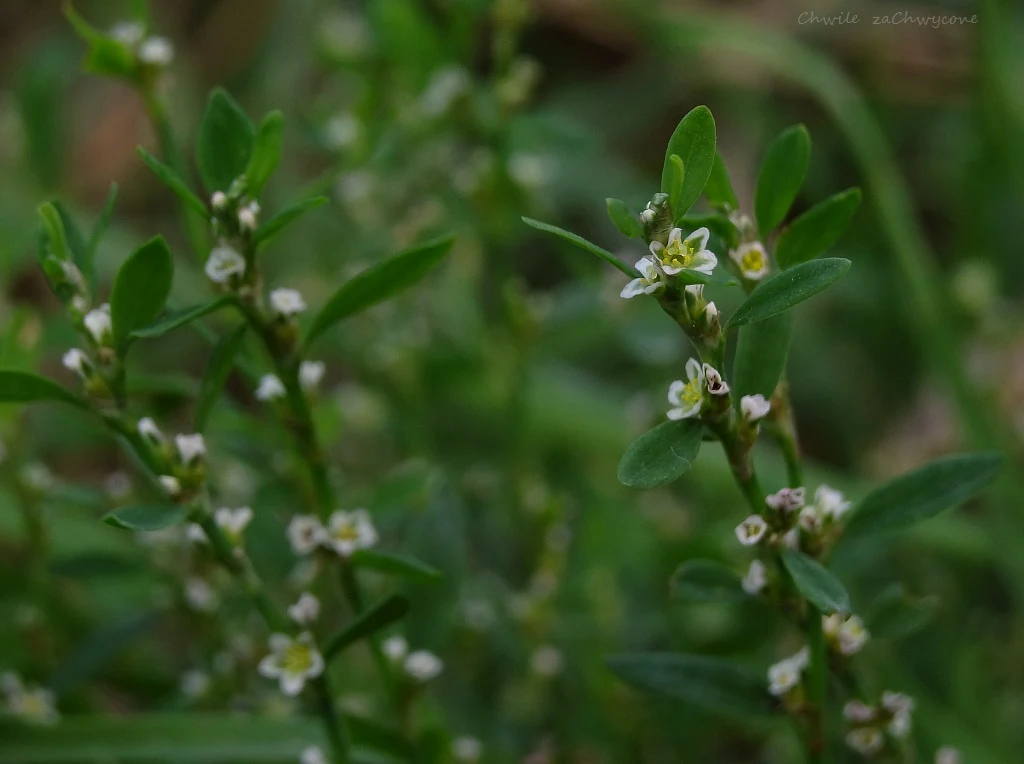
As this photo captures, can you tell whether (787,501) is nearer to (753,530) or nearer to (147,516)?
(753,530)

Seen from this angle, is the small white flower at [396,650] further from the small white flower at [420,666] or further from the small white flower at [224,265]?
the small white flower at [224,265]

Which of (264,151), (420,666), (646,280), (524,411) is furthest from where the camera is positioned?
(524,411)

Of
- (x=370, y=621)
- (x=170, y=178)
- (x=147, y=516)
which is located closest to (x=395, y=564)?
(x=370, y=621)

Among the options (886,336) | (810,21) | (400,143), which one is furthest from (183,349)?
(810,21)

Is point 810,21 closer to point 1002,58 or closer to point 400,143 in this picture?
point 1002,58

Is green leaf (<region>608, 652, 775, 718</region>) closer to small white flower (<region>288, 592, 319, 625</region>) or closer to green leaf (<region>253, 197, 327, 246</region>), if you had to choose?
small white flower (<region>288, 592, 319, 625</region>)

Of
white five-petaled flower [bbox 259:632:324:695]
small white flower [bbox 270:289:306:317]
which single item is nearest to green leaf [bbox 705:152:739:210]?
small white flower [bbox 270:289:306:317]

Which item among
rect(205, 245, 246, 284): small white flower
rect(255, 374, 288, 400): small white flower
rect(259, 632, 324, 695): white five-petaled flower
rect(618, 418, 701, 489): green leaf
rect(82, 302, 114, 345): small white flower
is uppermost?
rect(205, 245, 246, 284): small white flower
